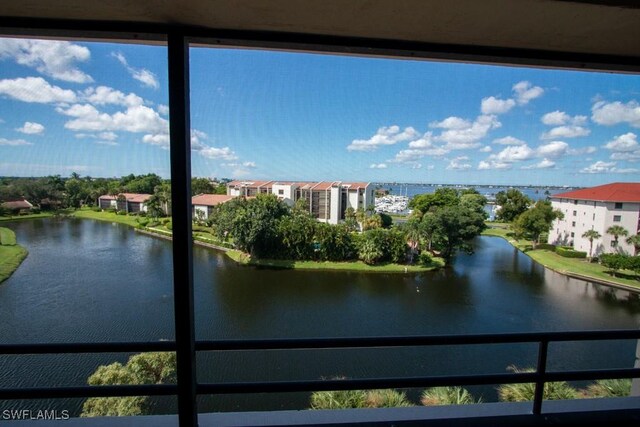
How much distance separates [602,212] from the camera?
10.2ft

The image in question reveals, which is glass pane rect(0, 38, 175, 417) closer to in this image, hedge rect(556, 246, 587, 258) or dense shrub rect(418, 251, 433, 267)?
hedge rect(556, 246, 587, 258)

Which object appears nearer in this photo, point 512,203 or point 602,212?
point 602,212

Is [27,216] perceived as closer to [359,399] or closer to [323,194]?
[359,399]

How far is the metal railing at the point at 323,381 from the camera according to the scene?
876 millimetres

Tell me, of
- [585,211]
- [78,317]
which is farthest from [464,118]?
[78,317]

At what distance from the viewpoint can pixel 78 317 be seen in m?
3.27

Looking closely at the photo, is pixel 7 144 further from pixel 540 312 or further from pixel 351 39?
pixel 540 312

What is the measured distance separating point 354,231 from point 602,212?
18.0 feet

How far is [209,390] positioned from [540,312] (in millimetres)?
8244

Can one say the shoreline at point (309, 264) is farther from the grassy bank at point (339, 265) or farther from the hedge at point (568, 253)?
the hedge at point (568, 253)

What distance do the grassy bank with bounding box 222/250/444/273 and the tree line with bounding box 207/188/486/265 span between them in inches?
4.9

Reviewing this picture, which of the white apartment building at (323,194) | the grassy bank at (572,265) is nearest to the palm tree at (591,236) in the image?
the grassy bank at (572,265)

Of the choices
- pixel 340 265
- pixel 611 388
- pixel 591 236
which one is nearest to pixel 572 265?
pixel 591 236

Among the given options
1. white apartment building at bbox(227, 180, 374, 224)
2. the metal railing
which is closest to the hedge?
white apartment building at bbox(227, 180, 374, 224)
